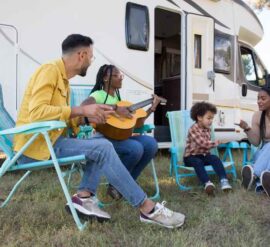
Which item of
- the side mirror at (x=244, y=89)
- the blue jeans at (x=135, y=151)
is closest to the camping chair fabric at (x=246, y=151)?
the blue jeans at (x=135, y=151)

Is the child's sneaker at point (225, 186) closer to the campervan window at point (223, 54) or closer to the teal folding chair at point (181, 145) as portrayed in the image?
the teal folding chair at point (181, 145)

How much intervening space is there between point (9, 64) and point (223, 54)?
3.36m

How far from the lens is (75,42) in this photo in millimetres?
2730

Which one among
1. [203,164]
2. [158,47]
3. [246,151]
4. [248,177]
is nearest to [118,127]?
[203,164]

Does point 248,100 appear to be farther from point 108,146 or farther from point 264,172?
point 108,146

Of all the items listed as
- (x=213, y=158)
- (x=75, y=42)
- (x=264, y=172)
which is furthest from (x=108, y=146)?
(x=213, y=158)

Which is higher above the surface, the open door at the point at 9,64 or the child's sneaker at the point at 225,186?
the open door at the point at 9,64

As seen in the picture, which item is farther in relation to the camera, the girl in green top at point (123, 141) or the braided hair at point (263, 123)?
the braided hair at point (263, 123)

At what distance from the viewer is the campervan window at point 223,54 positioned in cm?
631

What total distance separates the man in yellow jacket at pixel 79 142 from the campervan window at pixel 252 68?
4.79 meters

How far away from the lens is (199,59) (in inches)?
238

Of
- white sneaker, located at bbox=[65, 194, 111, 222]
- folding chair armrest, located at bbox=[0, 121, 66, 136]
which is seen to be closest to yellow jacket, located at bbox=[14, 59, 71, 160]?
folding chair armrest, located at bbox=[0, 121, 66, 136]

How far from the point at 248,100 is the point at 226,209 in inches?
164

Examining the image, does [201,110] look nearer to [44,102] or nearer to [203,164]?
[203,164]
